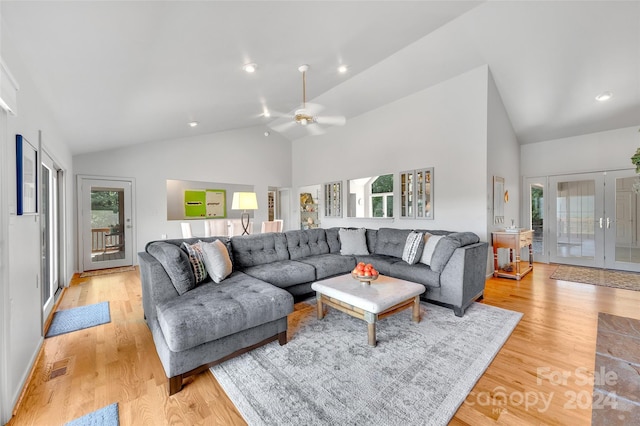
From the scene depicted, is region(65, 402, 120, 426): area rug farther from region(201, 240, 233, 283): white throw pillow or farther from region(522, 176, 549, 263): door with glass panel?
region(522, 176, 549, 263): door with glass panel

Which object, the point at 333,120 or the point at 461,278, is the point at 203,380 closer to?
the point at 461,278

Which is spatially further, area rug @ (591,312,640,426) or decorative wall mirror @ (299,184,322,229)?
decorative wall mirror @ (299,184,322,229)

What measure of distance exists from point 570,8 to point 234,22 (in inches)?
141

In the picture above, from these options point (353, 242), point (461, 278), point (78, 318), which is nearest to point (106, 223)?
point (78, 318)

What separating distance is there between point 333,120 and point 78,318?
19.2ft

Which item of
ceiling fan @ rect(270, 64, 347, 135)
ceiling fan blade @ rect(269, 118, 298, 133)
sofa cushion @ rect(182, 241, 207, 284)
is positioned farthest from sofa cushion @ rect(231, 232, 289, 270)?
ceiling fan blade @ rect(269, 118, 298, 133)

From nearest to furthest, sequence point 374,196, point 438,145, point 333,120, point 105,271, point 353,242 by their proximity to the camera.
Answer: point 353,242
point 438,145
point 105,271
point 333,120
point 374,196

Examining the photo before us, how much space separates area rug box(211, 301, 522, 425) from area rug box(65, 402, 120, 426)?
588 millimetres

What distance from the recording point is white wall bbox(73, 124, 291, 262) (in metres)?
5.46

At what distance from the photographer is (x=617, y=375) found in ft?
6.36

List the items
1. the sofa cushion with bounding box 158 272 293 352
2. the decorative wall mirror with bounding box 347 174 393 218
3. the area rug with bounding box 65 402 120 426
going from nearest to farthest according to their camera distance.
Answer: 1. the area rug with bounding box 65 402 120 426
2. the sofa cushion with bounding box 158 272 293 352
3. the decorative wall mirror with bounding box 347 174 393 218

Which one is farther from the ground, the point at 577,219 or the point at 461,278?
the point at 577,219

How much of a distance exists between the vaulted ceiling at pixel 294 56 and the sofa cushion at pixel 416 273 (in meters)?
2.78

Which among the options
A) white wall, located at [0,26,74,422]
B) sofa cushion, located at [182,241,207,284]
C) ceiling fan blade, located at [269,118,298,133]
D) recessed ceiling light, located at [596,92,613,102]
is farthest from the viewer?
ceiling fan blade, located at [269,118,298,133]
